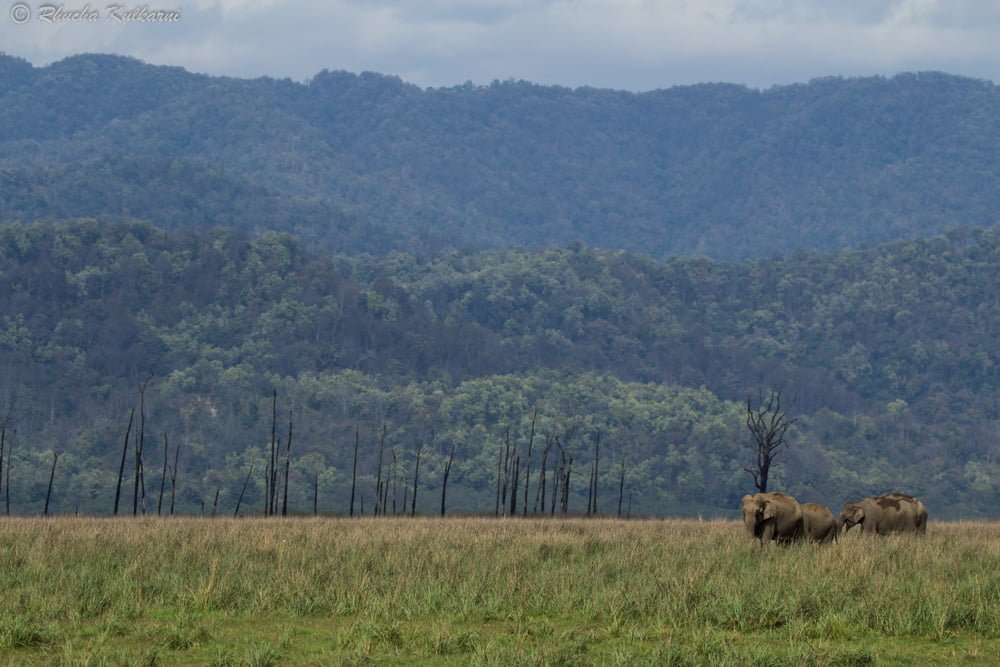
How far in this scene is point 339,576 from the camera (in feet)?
74.7

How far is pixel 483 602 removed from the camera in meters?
20.5

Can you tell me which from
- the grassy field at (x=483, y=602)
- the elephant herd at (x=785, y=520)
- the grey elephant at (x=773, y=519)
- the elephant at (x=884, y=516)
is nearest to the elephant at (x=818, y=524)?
the elephant herd at (x=785, y=520)

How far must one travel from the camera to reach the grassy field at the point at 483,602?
55.8 ft

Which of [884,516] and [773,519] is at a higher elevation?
[773,519]

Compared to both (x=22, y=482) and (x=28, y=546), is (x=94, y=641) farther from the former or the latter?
(x=22, y=482)

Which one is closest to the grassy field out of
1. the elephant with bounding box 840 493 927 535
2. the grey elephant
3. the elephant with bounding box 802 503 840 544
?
the grey elephant

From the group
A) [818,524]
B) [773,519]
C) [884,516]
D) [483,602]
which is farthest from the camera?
[884,516]

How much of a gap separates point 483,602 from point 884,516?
15527mm

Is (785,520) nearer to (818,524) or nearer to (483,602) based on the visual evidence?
(818,524)

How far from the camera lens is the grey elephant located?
28875mm

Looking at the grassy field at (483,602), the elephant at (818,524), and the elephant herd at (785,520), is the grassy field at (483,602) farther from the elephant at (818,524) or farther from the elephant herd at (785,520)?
the elephant at (818,524)

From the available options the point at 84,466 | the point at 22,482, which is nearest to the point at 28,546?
the point at 22,482

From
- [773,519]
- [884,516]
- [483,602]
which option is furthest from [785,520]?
[483,602]

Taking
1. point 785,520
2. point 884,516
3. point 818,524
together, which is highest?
point 785,520
